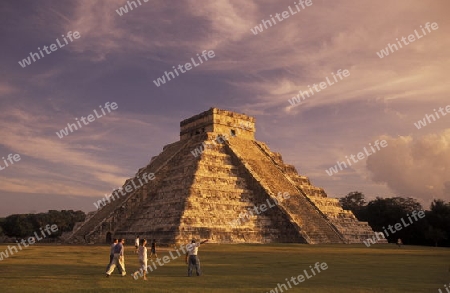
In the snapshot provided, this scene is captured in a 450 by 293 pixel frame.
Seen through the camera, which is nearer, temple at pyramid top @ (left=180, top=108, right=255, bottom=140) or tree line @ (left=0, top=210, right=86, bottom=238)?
temple at pyramid top @ (left=180, top=108, right=255, bottom=140)

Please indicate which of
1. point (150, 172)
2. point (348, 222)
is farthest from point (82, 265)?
point (348, 222)

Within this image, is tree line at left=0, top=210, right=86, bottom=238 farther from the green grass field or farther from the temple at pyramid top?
the green grass field

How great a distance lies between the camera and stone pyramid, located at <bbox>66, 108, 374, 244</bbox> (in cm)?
3300

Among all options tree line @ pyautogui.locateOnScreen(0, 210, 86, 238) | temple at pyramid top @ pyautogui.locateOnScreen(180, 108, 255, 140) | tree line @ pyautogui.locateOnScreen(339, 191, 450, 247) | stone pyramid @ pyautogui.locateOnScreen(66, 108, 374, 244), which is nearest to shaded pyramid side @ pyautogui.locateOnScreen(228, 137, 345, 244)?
stone pyramid @ pyautogui.locateOnScreen(66, 108, 374, 244)

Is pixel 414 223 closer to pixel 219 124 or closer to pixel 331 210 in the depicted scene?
pixel 331 210

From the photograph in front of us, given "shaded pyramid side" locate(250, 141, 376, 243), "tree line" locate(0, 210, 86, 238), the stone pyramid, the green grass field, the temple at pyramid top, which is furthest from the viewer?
"tree line" locate(0, 210, 86, 238)

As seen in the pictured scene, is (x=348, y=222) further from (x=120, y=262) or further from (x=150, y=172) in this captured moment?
(x=120, y=262)

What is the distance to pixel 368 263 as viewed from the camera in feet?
65.4

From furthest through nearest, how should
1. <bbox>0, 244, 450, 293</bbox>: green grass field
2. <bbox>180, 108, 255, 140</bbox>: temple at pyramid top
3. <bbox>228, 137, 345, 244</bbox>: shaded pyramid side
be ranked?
<bbox>180, 108, 255, 140</bbox>: temple at pyramid top
<bbox>228, 137, 345, 244</bbox>: shaded pyramid side
<bbox>0, 244, 450, 293</bbox>: green grass field

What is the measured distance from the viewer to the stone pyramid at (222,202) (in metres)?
33.0

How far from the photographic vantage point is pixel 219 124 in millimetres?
44688

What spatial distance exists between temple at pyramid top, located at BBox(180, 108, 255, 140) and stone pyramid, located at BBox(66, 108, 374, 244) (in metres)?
0.10

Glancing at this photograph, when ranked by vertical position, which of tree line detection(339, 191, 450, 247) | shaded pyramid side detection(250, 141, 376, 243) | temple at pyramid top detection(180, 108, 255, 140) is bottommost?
tree line detection(339, 191, 450, 247)

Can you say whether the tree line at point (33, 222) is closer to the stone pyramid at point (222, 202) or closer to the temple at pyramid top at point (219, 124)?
the temple at pyramid top at point (219, 124)
